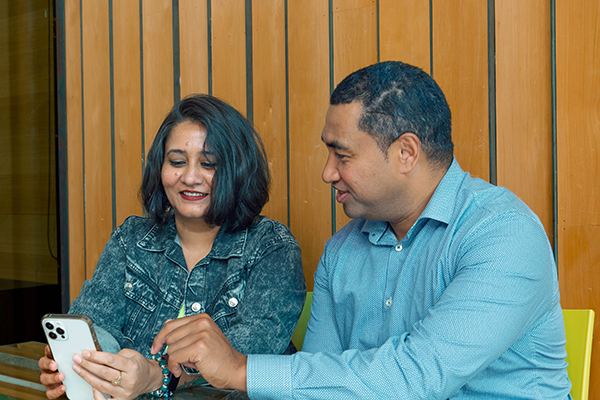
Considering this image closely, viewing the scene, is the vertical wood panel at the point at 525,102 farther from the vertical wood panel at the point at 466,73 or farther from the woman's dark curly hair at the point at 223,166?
the woman's dark curly hair at the point at 223,166

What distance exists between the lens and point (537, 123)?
168 cm

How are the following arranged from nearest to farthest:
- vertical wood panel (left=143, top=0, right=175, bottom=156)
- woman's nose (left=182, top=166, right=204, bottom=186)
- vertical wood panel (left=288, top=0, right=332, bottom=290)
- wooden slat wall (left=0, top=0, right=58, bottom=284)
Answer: woman's nose (left=182, top=166, right=204, bottom=186) → vertical wood panel (left=288, top=0, right=332, bottom=290) → vertical wood panel (left=143, top=0, right=175, bottom=156) → wooden slat wall (left=0, top=0, right=58, bottom=284)

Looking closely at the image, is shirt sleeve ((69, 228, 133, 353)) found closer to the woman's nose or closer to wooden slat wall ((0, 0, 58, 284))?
the woman's nose

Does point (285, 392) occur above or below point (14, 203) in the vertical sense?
below

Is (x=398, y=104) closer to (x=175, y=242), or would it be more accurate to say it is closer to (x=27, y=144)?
(x=175, y=242)

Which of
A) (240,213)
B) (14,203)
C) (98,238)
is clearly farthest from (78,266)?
(240,213)

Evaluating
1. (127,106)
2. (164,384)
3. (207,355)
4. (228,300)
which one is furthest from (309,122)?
(207,355)

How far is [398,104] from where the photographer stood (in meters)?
1.21

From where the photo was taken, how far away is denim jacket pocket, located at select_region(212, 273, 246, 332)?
5.33 feet

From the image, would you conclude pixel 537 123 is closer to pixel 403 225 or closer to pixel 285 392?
pixel 403 225

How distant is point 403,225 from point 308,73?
102 centimetres

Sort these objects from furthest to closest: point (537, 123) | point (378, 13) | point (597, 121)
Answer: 1. point (378, 13)
2. point (537, 123)
3. point (597, 121)

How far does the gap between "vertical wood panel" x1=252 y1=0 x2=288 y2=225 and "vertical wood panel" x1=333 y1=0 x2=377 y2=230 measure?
0.81 feet

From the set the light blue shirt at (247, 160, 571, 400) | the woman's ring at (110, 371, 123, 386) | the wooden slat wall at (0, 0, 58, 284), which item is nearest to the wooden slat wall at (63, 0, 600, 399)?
the wooden slat wall at (0, 0, 58, 284)
